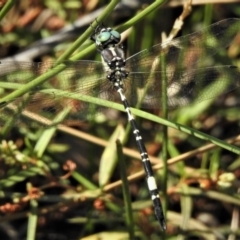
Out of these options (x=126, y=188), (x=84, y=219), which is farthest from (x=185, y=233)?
(x=126, y=188)

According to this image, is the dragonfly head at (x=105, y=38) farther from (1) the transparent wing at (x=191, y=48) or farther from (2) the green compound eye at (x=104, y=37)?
(1) the transparent wing at (x=191, y=48)

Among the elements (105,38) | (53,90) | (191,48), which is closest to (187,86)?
(191,48)

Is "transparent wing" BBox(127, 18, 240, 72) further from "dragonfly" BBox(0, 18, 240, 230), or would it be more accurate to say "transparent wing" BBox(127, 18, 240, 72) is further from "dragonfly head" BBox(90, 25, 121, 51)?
"dragonfly head" BBox(90, 25, 121, 51)

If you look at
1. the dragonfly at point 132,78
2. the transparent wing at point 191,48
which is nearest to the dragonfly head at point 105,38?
the dragonfly at point 132,78

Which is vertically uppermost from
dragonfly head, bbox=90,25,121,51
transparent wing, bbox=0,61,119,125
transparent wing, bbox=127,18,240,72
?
dragonfly head, bbox=90,25,121,51

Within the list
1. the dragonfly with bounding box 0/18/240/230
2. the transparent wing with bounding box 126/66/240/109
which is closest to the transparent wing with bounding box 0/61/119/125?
the dragonfly with bounding box 0/18/240/230

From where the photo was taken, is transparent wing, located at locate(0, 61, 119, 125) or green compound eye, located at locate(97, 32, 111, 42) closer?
transparent wing, located at locate(0, 61, 119, 125)

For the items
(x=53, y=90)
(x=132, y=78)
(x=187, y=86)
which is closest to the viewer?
(x=53, y=90)

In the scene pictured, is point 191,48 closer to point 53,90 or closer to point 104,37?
point 104,37

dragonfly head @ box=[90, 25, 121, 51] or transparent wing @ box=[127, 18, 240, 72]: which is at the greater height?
dragonfly head @ box=[90, 25, 121, 51]
